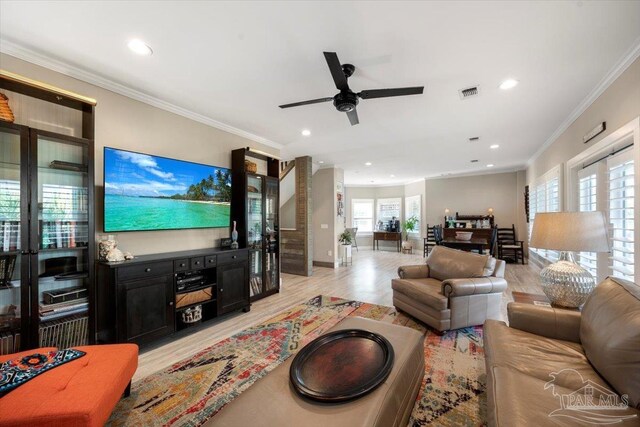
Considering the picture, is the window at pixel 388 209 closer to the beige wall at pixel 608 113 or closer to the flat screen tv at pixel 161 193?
the beige wall at pixel 608 113

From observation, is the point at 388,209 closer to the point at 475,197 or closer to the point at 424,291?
the point at 475,197

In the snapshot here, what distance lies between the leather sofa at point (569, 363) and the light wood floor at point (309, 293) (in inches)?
75.0

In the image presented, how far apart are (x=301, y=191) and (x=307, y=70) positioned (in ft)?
11.9

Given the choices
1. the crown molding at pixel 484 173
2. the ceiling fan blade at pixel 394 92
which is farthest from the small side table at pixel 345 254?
the ceiling fan blade at pixel 394 92

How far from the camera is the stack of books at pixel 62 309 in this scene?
216 centimetres

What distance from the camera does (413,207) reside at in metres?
9.96

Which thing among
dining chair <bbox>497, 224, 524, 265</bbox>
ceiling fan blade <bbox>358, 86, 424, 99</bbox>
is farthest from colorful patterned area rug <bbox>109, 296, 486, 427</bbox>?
dining chair <bbox>497, 224, 524, 265</bbox>

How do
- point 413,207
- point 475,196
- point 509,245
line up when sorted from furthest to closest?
point 413,207
point 475,196
point 509,245

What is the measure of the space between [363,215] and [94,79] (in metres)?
9.35

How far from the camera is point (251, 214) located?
4156mm

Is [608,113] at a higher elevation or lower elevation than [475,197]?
higher

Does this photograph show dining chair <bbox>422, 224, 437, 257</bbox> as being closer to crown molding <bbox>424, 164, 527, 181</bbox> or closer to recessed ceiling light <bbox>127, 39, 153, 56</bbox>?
crown molding <bbox>424, 164, 527, 181</bbox>

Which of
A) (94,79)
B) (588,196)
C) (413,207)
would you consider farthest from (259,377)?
(413,207)

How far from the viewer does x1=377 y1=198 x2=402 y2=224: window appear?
10.5 metres
